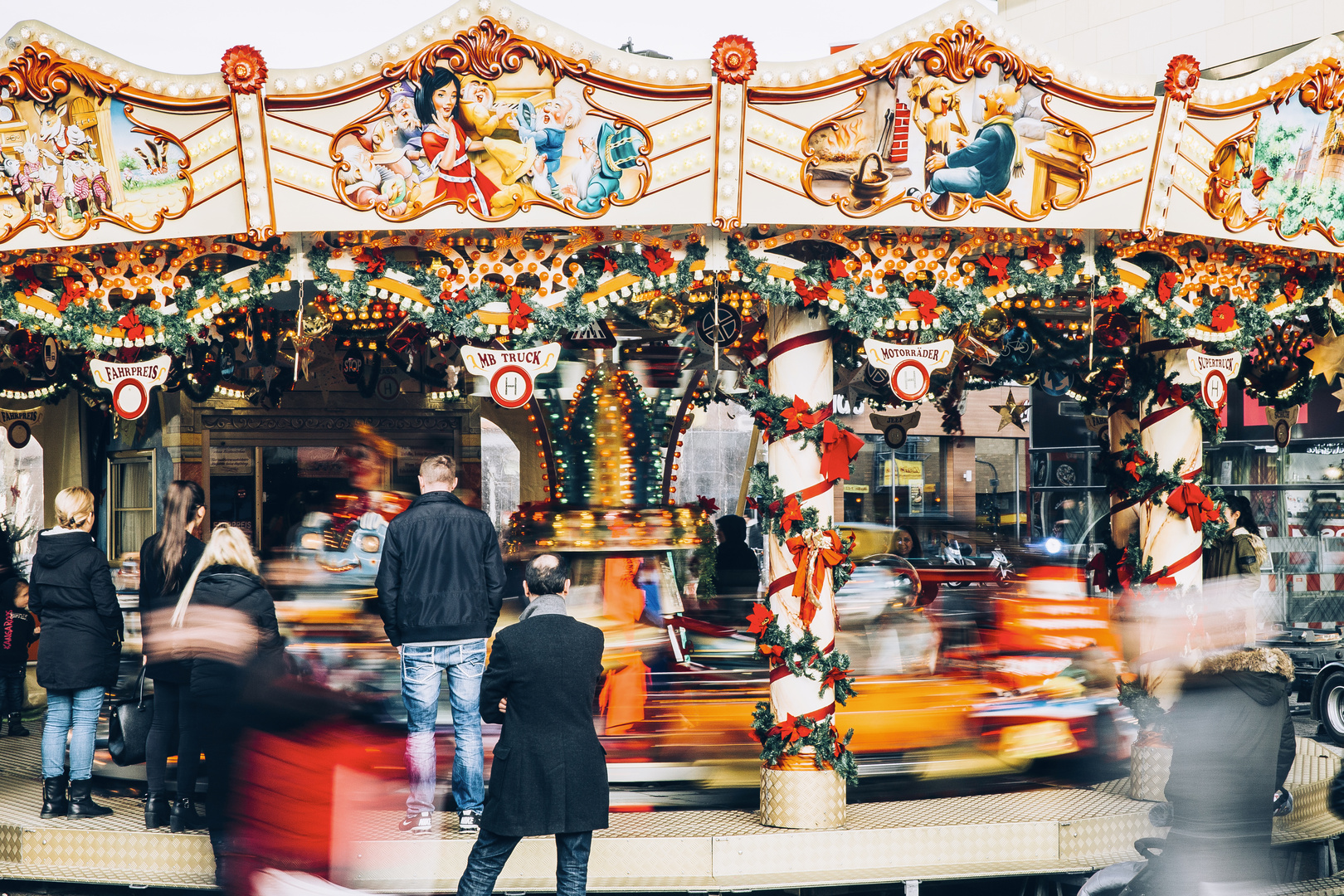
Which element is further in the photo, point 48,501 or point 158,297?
point 48,501

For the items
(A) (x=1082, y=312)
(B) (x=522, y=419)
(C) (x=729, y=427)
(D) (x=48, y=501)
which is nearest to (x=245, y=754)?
(A) (x=1082, y=312)

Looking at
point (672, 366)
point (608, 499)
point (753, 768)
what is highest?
point (672, 366)

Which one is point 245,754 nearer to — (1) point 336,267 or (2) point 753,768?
(1) point 336,267

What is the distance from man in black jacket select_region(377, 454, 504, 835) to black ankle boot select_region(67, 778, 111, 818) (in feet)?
5.52

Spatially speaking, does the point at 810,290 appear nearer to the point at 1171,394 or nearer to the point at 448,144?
the point at 448,144

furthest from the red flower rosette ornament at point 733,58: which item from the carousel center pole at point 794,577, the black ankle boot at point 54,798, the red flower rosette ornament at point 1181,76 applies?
the black ankle boot at point 54,798

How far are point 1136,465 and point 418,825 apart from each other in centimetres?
417

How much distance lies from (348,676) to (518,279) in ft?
9.76

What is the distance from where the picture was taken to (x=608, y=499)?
7801mm

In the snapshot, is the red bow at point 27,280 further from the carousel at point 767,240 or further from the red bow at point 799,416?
the red bow at point 799,416

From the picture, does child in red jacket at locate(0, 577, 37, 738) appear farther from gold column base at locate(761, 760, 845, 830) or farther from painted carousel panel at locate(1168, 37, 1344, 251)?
painted carousel panel at locate(1168, 37, 1344, 251)

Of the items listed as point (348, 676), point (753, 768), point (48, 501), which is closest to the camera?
point (753, 768)

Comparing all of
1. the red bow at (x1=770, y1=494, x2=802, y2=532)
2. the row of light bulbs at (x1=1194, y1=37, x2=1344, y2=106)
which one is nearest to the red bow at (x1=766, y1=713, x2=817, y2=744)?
the red bow at (x1=770, y1=494, x2=802, y2=532)

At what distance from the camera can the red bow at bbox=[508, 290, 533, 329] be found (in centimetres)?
559
